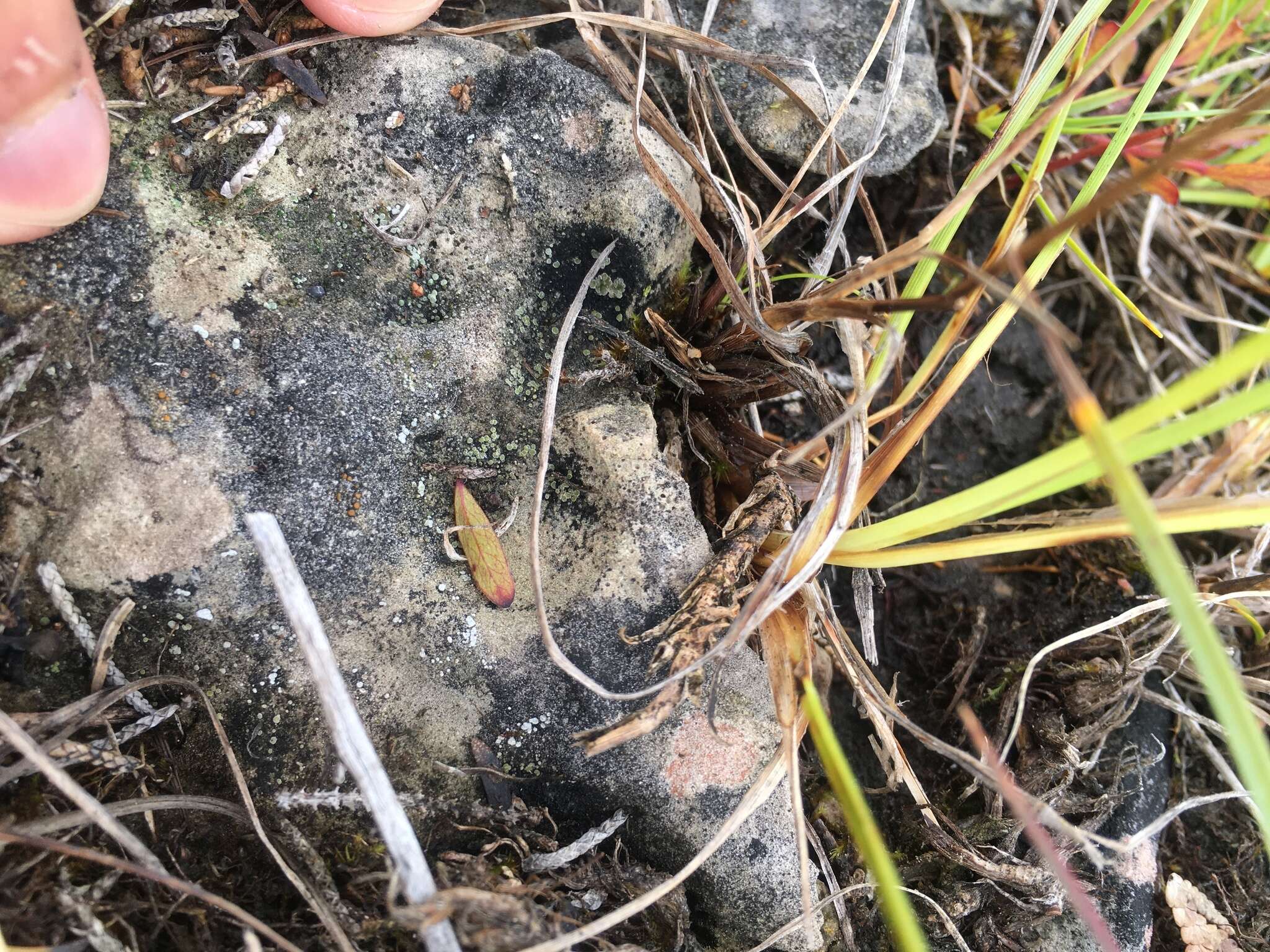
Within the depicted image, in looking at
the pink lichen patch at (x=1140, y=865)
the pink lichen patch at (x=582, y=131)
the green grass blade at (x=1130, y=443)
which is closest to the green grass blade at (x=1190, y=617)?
the green grass blade at (x=1130, y=443)

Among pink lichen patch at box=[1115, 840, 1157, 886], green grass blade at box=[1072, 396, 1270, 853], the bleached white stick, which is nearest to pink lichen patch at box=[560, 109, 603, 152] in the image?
the bleached white stick

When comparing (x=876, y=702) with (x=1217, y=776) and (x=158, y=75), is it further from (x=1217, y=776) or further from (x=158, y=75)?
(x=158, y=75)

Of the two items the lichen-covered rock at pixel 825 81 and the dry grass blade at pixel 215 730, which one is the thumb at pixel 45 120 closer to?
the dry grass blade at pixel 215 730

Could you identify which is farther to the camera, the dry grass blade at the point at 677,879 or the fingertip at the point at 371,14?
the fingertip at the point at 371,14

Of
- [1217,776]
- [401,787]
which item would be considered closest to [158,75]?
[401,787]

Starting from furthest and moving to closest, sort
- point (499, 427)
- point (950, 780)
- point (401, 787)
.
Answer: point (950, 780) < point (499, 427) < point (401, 787)

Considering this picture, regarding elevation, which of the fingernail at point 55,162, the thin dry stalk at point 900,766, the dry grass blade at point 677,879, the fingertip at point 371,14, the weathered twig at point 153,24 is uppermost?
the weathered twig at point 153,24

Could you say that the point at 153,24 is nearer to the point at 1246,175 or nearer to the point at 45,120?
the point at 45,120

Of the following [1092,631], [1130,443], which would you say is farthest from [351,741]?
[1092,631]
